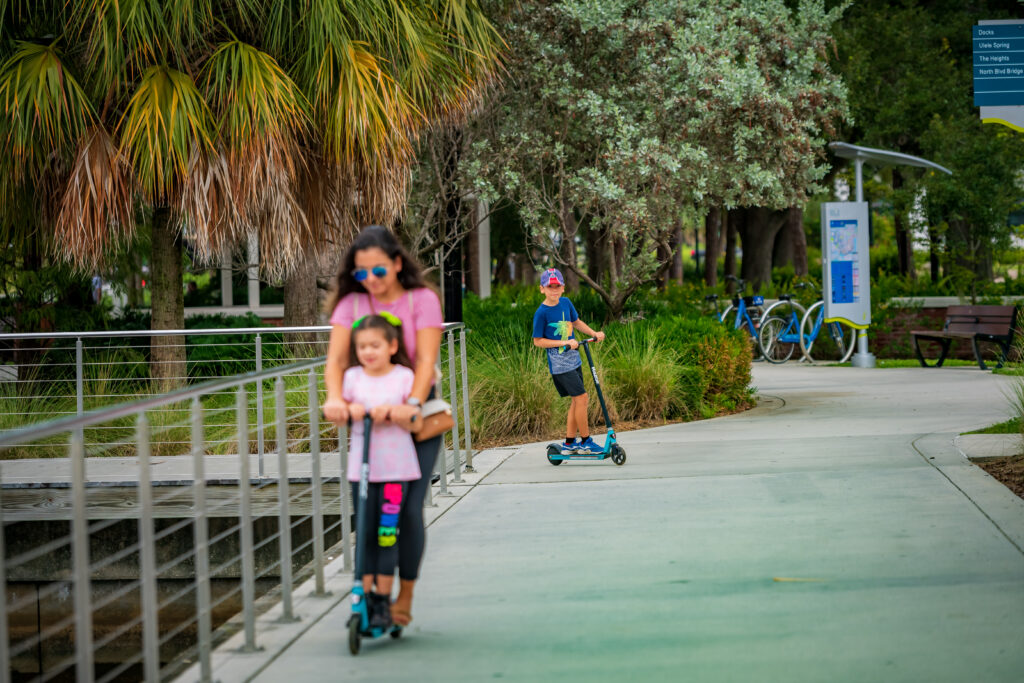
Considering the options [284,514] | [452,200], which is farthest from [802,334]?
[284,514]

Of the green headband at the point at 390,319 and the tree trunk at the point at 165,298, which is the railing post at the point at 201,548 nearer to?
the green headband at the point at 390,319

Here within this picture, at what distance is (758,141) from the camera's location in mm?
14211

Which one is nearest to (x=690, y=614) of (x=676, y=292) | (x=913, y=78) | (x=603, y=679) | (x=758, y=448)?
(x=603, y=679)

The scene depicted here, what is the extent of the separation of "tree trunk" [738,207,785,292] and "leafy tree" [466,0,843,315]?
41.4ft

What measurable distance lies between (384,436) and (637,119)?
1011 cm

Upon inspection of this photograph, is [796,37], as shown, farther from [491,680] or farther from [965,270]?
A: [491,680]

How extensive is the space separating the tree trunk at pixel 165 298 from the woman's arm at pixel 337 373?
7.92 m

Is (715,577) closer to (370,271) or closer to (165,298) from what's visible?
(370,271)

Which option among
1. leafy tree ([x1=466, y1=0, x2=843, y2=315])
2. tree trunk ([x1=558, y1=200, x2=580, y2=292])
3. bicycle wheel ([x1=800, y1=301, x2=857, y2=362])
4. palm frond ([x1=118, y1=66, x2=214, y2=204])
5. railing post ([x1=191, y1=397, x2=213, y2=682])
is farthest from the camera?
bicycle wheel ([x1=800, y1=301, x2=857, y2=362])

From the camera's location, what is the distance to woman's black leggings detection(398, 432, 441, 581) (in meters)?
4.69

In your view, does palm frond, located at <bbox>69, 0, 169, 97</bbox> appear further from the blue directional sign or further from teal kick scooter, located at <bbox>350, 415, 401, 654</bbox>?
the blue directional sign

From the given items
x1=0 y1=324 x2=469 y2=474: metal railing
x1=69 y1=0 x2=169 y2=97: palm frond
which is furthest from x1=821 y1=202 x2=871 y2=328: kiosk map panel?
x1=69 y1=0 x2=169 y2=97: palm frond

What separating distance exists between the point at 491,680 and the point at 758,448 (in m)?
6.07

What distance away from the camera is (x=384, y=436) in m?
4.57
